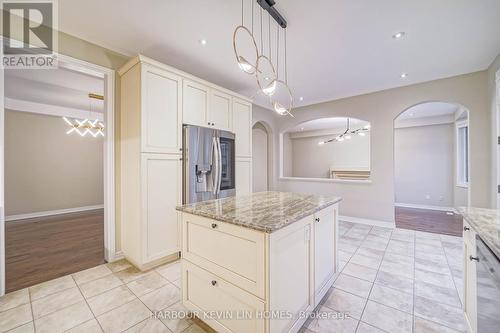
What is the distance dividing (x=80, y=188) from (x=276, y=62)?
571 cm

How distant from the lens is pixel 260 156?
6000mm

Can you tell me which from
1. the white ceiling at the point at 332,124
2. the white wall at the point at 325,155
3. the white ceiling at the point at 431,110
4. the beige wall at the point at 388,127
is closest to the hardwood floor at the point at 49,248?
the beige wall at the point at 388,127

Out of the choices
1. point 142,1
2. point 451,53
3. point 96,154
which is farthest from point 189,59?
point 96,154

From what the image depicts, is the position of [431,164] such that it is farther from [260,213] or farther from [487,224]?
[260,213]

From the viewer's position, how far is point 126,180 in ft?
8.18

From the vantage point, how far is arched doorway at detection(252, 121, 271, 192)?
19.1 feet

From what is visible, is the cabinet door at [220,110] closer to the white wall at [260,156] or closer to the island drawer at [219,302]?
the island drawer at [219,302]

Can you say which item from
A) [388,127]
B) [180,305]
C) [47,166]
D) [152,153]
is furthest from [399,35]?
[47,166]

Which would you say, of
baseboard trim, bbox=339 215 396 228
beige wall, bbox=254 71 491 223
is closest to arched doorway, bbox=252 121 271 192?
beige wall, bbox=254 71 491 223

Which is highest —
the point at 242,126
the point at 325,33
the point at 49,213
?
the point at 325,33

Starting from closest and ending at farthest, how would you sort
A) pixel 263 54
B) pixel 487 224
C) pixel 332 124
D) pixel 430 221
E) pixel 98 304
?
pixel 487 224, pixel 98 304, pixel 263 54, pixel 430 221, pixel 332 124

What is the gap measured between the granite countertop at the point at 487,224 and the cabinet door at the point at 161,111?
269 centimetres

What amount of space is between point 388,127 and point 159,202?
4223mm

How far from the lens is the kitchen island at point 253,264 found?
3.85ft
